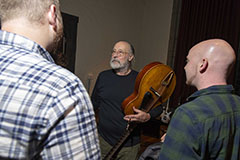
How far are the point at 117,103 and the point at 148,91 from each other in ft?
1.15

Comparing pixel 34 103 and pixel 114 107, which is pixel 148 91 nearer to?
pixel 114 107

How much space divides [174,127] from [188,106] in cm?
13

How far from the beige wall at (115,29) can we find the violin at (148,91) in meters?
2.35

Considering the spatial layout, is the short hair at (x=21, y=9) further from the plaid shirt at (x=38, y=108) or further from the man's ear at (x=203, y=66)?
the man's ear at (x=203, y=66)

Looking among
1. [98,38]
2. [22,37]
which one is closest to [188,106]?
[22,37]

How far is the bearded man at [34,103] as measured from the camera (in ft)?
1.65

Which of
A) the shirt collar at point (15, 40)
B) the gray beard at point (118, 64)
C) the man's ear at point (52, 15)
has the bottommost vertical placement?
the gray beard at point (118, 64)

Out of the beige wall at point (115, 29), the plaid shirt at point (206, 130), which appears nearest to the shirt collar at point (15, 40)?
the plaid shirt at point (206, 130)

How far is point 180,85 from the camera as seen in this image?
13.7 feet

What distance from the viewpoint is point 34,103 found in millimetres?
506

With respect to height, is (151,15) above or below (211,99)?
above

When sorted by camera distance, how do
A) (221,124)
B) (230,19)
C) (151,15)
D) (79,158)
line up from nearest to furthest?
(79,158), (221,124), (230,19), (151,15)

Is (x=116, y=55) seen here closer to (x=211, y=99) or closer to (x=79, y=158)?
(x=211, y=99)

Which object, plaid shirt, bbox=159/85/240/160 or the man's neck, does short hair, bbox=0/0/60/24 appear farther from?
the man's neck
